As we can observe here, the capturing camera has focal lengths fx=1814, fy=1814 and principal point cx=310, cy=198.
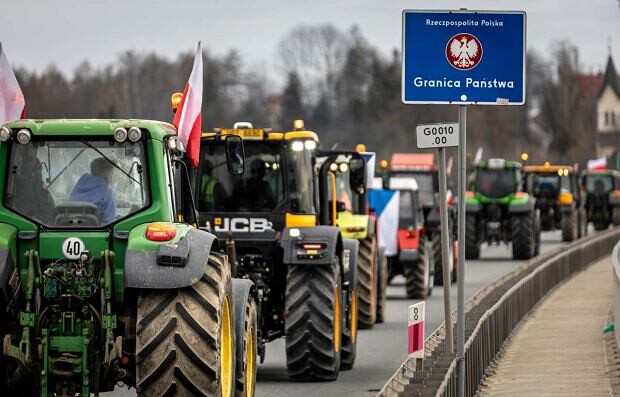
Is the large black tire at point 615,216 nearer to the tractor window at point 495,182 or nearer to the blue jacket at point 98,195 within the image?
the tractor window at point 495,182

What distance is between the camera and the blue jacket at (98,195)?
39.2 feet

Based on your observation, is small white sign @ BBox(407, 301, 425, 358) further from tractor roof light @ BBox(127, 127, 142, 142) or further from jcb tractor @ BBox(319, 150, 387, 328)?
jcb tractor @ BBox(319, 150, 387, 328)

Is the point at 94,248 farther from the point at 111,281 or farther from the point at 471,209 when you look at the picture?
the point at 471,209

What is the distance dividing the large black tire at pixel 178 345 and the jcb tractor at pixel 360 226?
28.6 ft

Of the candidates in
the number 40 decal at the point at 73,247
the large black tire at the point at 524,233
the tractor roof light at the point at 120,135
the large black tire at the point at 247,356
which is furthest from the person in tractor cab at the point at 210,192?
the large black tire at the point at 524,233

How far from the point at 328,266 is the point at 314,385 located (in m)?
1.17

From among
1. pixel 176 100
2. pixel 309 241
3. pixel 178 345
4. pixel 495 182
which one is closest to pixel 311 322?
pixel 309 241

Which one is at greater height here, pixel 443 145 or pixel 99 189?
pixel 443 145

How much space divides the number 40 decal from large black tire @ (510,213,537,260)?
3534 cm

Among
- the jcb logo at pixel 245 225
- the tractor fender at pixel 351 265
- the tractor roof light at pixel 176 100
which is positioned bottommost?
the tractor fender at pixel 351 265

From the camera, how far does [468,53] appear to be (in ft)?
48.6

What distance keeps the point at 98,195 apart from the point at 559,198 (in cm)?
4821

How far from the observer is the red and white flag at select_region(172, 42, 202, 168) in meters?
14.4

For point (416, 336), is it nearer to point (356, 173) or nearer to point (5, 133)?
point (5, 133)
